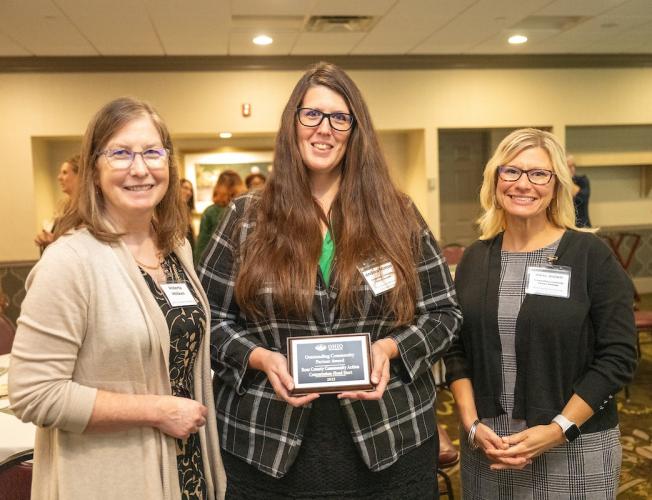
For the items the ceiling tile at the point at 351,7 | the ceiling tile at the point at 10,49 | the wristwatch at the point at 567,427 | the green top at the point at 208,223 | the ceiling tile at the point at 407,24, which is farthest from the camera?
the ceiling tile at the point at 10,49

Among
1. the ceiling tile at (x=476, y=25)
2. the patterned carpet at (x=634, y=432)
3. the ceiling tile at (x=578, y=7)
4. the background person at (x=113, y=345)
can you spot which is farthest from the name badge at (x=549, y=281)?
the ceiling tile at (x=578, y=7)

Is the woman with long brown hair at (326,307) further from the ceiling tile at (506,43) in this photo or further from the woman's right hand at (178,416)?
the ceiling tile at (506,43)

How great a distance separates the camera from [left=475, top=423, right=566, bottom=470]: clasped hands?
1.66 m

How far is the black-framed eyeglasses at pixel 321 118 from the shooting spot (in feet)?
5.01

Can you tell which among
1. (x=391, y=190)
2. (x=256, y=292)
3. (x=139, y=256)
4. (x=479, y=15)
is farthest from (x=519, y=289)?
(x=479, y=15)

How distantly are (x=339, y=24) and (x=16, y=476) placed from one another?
5.23 meters

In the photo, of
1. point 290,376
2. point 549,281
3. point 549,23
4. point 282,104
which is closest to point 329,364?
point 290,376

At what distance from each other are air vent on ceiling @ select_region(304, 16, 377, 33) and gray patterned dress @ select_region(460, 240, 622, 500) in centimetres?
453

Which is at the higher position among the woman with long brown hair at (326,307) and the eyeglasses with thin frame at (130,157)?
the eyeglasses with thin frame at (130,157)

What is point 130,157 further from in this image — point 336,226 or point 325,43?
point 325,43

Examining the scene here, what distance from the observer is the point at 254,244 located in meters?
1.53

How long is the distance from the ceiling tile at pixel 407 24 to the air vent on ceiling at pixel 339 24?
11 centimetres

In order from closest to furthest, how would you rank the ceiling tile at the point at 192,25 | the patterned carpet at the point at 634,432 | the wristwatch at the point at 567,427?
the wristwatch at the point at 567,427 → the patterned carpet at the point at 634,432 → the ceiling tile at the point at 192,25

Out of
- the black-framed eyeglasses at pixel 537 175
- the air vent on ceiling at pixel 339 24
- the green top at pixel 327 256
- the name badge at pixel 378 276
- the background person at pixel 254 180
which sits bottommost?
the name badge at pixel 378 276
